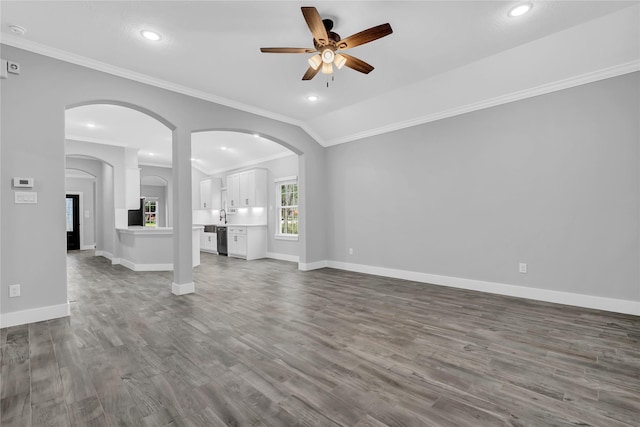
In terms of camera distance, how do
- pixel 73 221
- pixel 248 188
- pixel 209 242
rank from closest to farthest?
pixel 248 188 < pixel 209 242 < pixel 73 221

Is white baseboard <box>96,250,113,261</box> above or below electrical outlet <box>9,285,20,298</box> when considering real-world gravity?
below

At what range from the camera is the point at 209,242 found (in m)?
9.75

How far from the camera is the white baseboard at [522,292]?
3457mm

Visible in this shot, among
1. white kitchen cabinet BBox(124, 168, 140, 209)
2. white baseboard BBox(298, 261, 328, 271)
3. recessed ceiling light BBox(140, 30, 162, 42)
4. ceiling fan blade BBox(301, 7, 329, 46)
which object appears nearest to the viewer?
ceiling fan blade BBox(301, 7, 329, 46)

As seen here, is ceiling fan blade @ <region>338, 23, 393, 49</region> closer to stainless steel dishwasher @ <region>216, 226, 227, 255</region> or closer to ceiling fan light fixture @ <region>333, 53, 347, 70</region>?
ceiling fan light fixture @ <region>333, 53, 347, 70</region>

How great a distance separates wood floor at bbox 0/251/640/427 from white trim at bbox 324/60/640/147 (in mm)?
2812

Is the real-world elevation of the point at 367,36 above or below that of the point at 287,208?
above

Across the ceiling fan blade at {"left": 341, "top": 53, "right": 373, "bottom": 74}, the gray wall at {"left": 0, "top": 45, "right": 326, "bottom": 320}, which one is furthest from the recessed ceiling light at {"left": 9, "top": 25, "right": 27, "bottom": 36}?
the ceiling fan blade at {"left": 341, "top": 53, "right": 373, "bottom": 74}

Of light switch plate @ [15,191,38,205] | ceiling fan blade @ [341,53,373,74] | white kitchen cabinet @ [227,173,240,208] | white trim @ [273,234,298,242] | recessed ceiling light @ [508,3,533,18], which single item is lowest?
white trim @ [273,234,298,242]

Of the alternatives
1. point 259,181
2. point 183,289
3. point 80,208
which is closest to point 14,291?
point 183,289

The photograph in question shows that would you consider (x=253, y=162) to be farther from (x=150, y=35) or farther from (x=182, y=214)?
(x=150, y=35)

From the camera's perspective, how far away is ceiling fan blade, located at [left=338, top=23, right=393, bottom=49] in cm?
256

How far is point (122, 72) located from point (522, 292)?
20.1ft

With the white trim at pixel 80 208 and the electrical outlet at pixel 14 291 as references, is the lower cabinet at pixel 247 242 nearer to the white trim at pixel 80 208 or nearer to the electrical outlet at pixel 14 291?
the electrical outlet at pixel 14 291
